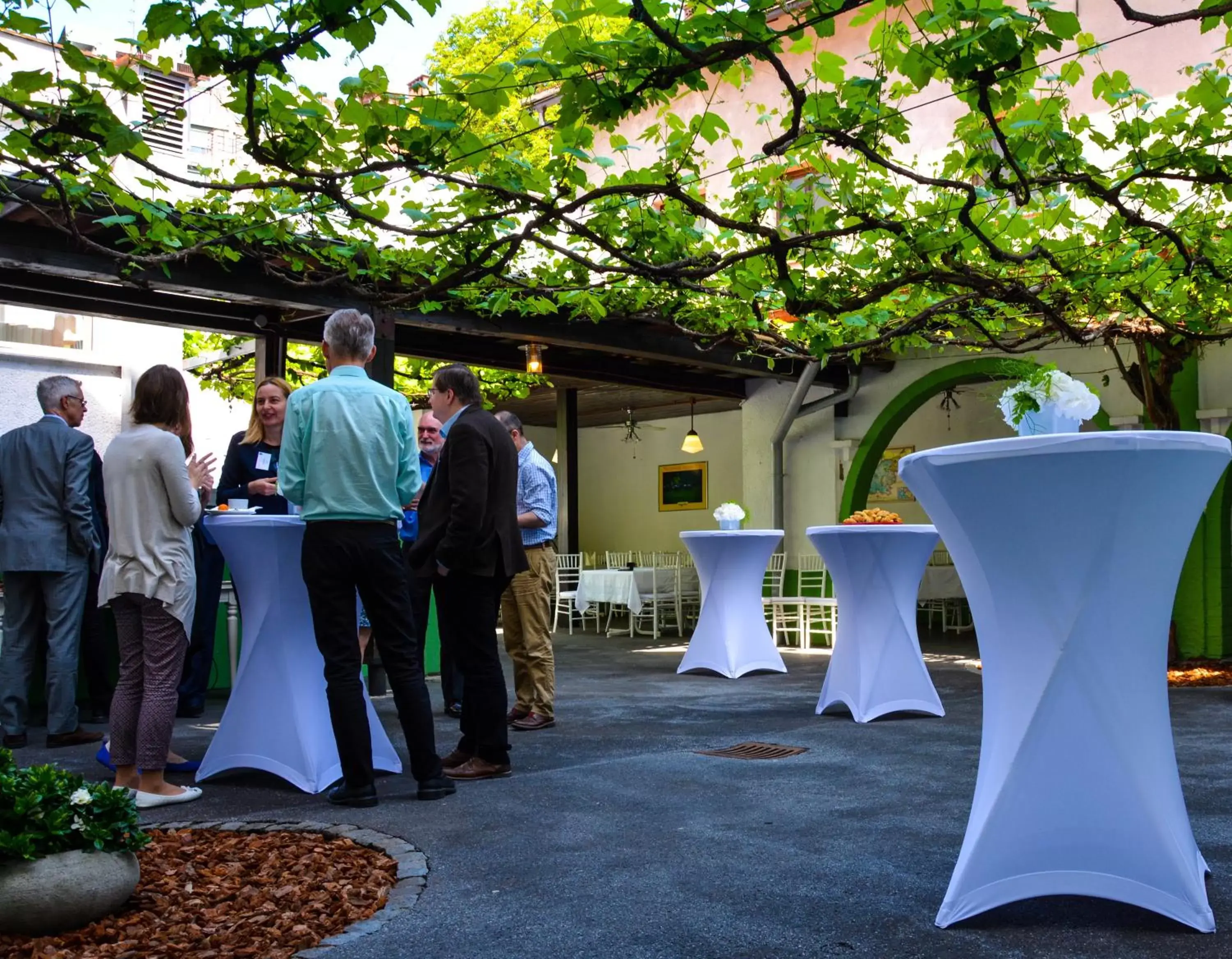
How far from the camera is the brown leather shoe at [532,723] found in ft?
18.8

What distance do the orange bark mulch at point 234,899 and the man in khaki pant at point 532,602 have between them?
2.29m

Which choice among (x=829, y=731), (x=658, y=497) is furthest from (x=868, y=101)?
(x=658, y=497)

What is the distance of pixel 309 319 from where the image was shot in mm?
9406

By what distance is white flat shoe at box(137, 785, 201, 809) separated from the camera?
154 inches

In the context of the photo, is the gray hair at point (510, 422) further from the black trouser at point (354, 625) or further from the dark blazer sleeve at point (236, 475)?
the black trouser at point (354, 625)

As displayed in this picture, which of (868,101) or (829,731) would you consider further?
(829,731)

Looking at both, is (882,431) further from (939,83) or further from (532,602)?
(532,602)

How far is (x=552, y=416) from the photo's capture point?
63.0 feet

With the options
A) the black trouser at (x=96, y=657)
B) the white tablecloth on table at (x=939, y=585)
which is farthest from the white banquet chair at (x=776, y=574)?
the black trouser at (x=96, y=657)

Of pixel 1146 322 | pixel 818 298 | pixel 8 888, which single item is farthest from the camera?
pixel 1146 322

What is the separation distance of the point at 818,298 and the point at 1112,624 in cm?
449

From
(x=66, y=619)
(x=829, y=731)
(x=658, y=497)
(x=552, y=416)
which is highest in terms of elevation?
(x=552, y=416)

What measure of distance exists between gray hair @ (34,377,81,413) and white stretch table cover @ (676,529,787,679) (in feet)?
14.4

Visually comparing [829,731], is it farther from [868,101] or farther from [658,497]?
[658,497]
